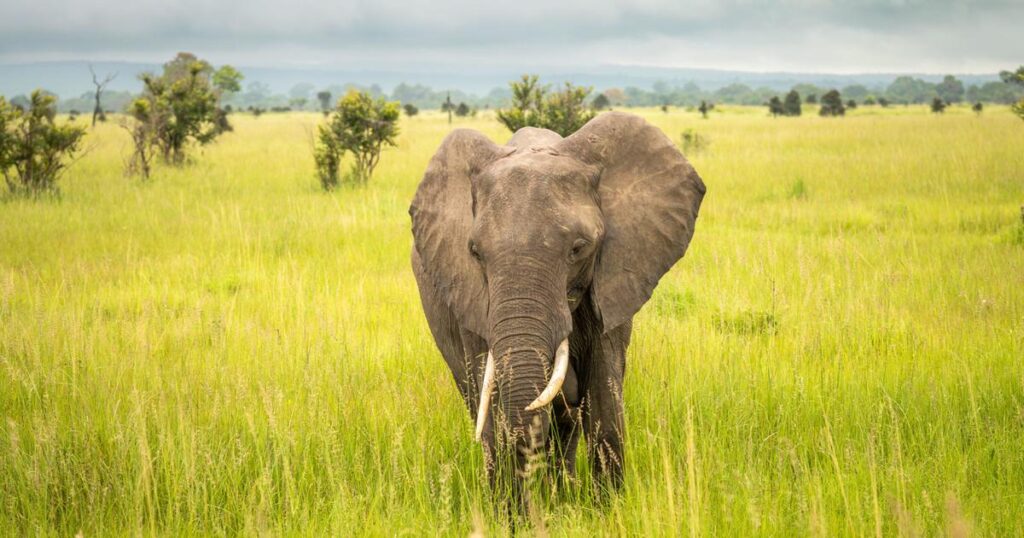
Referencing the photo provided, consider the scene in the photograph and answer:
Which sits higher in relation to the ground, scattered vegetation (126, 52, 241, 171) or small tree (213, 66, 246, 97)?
small tree (213, 66, 246, 97)

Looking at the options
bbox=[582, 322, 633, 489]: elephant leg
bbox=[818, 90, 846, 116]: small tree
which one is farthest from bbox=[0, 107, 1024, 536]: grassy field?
bbox=[818, 90, 846, 116]: small tree

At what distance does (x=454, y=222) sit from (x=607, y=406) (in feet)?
3.81

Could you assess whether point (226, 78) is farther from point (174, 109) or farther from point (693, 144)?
point (693, 144)

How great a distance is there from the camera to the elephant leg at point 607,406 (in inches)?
158

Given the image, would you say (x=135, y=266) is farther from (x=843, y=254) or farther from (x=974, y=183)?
(x=974, y=183)

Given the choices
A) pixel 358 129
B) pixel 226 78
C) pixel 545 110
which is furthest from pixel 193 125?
pixel 226 78

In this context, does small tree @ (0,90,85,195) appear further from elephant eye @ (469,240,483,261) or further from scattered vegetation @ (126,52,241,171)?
elephant eye @ (469,240,483,261)

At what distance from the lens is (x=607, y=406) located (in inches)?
159

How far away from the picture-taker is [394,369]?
5.67m

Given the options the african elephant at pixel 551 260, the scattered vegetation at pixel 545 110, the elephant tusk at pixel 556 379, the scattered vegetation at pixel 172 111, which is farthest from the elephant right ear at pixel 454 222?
the scattered vegetation at pixel 172 111

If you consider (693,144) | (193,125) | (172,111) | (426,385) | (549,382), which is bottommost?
(426,385)

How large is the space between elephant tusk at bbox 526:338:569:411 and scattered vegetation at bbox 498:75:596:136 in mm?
12070

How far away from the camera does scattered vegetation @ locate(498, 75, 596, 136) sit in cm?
1552

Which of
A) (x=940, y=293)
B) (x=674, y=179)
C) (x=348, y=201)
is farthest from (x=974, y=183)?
(x=674, y=179)
